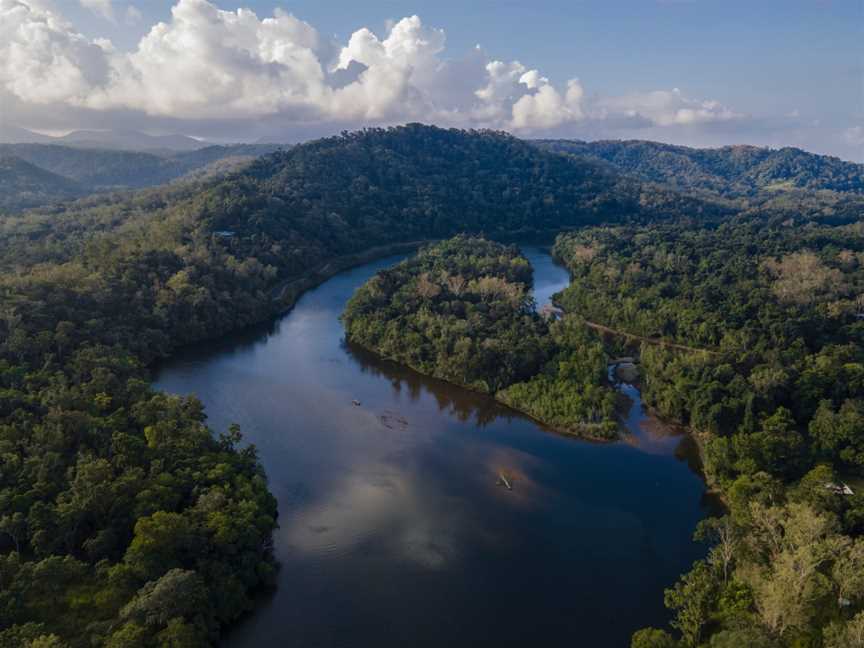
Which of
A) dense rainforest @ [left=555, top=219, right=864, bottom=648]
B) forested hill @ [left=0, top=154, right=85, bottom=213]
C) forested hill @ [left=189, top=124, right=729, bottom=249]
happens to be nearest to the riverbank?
forested hill @ [left=189, top=124, right=729, bottom=249]

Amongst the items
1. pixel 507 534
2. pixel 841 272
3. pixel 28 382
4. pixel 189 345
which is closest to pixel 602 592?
pixel 507 534

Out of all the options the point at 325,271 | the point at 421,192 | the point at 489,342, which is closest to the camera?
the point at 489,342

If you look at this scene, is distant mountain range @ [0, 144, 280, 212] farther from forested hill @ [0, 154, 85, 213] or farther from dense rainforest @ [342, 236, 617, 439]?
dense rainforest @ [342, 236, 617, 439]

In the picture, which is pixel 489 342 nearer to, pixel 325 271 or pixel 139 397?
pixel 139 397

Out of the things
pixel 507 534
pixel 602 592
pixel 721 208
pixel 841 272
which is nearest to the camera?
pixel 602 592

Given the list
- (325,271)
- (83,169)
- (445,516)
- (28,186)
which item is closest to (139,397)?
(445,516)

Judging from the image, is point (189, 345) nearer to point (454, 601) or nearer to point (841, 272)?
point (454, 601)
